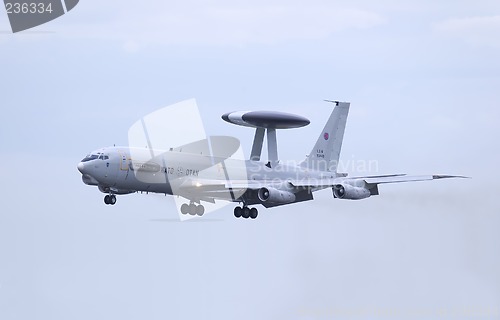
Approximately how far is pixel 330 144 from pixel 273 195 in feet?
39.3

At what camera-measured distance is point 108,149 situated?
311ft

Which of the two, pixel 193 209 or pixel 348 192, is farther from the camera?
pixel 193 209

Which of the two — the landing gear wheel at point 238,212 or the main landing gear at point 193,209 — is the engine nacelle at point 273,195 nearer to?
the landing gear wheel at point 238,212


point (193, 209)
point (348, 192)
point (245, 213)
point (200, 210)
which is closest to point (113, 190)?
point (193, 209)

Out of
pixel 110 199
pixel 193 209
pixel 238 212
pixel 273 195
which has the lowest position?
pixel 238 212

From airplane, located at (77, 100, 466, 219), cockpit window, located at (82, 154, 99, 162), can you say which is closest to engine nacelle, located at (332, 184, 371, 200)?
airplane, located at (77, 100, 466, 219)

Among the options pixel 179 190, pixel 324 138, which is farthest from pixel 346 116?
pixel 179 190

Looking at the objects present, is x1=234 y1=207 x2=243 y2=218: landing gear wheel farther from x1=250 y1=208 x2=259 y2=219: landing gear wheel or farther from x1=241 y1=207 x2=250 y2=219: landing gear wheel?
Answer: x1=250 y1=208 x2=259 y2=219: landing gear wheel

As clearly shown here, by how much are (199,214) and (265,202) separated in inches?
207

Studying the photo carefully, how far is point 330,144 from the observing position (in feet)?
355

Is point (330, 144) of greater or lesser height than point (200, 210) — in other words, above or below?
above

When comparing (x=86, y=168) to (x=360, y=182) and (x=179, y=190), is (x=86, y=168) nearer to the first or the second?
(x=179, y=190)

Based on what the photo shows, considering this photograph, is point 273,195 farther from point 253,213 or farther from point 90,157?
point 90,157

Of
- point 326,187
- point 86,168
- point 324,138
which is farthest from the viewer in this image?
point 324,138
